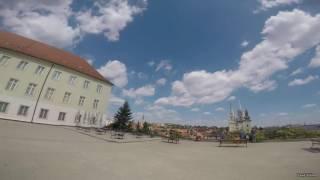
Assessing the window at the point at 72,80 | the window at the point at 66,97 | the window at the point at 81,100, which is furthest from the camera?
the window at the point at 81,100

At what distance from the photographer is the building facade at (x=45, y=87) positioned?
2433 cm

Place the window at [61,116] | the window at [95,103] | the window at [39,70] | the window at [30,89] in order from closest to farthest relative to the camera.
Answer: the window at [30,89], the window at [39,70], the window at [61,116], the window at [95,103]

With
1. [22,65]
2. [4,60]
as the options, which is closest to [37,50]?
[22,65]

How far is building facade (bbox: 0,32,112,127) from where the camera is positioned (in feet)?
79.8

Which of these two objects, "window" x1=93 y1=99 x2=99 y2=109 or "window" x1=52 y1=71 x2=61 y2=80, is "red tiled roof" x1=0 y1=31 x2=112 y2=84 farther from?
"window" x1=93 y1=99 x2=99 y2=109

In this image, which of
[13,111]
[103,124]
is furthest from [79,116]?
[13,111]

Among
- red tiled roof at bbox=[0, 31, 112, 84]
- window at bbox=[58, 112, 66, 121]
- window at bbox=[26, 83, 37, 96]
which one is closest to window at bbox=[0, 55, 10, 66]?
red tiled roof at bbox=[0, 31, 112, 84]

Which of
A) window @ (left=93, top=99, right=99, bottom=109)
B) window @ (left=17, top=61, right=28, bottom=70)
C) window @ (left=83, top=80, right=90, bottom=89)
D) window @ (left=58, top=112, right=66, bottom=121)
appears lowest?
window @ (left=58, top=112, right=66, bottom=121)

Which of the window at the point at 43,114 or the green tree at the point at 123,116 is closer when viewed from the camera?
the window at the point at 43,114

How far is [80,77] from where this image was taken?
3186 cm

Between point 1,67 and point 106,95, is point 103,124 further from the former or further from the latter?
point 1,67

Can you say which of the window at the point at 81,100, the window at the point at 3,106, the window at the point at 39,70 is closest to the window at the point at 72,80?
the window at the point at 81,100

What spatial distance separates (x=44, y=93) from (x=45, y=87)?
948mm

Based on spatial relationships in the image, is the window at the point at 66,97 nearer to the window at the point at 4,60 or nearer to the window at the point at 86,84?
the window at the point at 86,84
